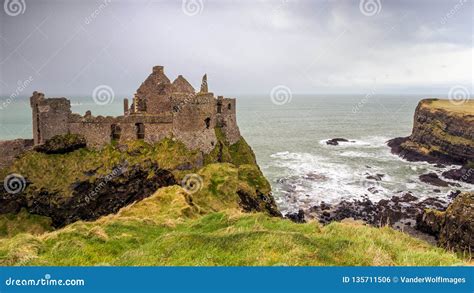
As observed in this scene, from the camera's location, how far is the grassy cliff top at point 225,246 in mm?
10258

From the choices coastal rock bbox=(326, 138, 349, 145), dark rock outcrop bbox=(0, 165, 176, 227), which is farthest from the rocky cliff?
coastal rock bbox=(326, 138, 349, 145)

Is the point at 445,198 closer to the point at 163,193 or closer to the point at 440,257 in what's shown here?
the point at 163,193

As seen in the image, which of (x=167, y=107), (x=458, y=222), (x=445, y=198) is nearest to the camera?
(x=458, y=222)

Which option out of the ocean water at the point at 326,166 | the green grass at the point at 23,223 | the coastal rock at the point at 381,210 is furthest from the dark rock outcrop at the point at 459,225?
the green grass at the point at 23,223

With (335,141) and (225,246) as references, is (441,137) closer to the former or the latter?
(335,141)

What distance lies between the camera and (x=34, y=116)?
38.3m

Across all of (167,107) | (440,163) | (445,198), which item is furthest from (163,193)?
(440,163)

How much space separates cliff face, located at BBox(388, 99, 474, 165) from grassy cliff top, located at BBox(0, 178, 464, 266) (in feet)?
259

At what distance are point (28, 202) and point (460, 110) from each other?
3865 inches

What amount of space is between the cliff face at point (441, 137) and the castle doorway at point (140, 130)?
224 feet

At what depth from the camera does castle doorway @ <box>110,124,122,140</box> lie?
1543 inches

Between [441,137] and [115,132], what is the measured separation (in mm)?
79138

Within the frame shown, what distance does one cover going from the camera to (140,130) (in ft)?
128

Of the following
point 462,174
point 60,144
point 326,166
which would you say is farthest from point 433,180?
point 60,144
